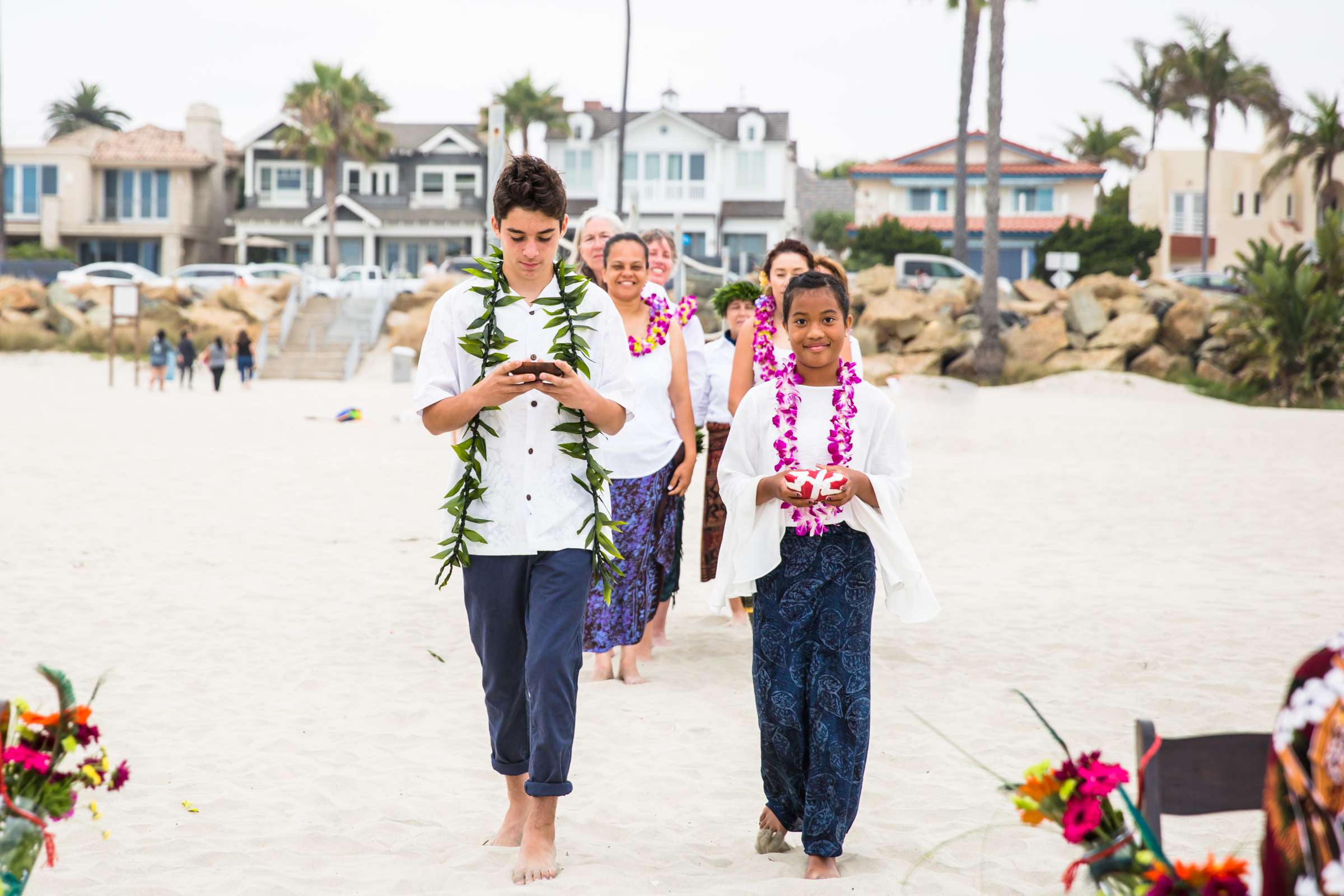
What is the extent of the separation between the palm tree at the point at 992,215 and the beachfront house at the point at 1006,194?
22.8 meters

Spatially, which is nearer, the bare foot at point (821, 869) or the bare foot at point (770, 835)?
the bare foot at point (821, 869)

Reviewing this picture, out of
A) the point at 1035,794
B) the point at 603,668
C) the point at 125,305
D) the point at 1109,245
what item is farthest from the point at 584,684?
the point at 1109,245

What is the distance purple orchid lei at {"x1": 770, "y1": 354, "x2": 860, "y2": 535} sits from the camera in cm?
370

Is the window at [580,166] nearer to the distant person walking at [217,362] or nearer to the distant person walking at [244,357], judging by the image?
the distant person walking at [244,357]

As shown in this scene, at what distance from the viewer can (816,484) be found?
350 cm

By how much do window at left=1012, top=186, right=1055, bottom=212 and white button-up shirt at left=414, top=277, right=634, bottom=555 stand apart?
167 ft

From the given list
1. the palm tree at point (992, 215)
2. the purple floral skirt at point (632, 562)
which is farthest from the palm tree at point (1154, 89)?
the purple floral skirt at point (632, 562)

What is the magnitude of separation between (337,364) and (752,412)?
101 feet

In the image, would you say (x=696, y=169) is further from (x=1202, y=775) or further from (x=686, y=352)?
(x=1202, y=775)

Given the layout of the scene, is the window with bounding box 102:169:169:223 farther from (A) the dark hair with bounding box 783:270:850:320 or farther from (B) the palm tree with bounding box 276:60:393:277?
(A) the dark hair with bounding box 783:270:850:320

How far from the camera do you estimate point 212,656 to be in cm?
646

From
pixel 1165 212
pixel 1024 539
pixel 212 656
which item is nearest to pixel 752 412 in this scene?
pixel 212 656

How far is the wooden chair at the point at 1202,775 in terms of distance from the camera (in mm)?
2059

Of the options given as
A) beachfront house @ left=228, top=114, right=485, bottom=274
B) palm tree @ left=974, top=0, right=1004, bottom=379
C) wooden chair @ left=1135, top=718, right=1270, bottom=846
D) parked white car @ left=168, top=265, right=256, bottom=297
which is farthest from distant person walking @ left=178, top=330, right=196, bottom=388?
wooden chair @ left=1135, top=718, right=1270, bottom=846
